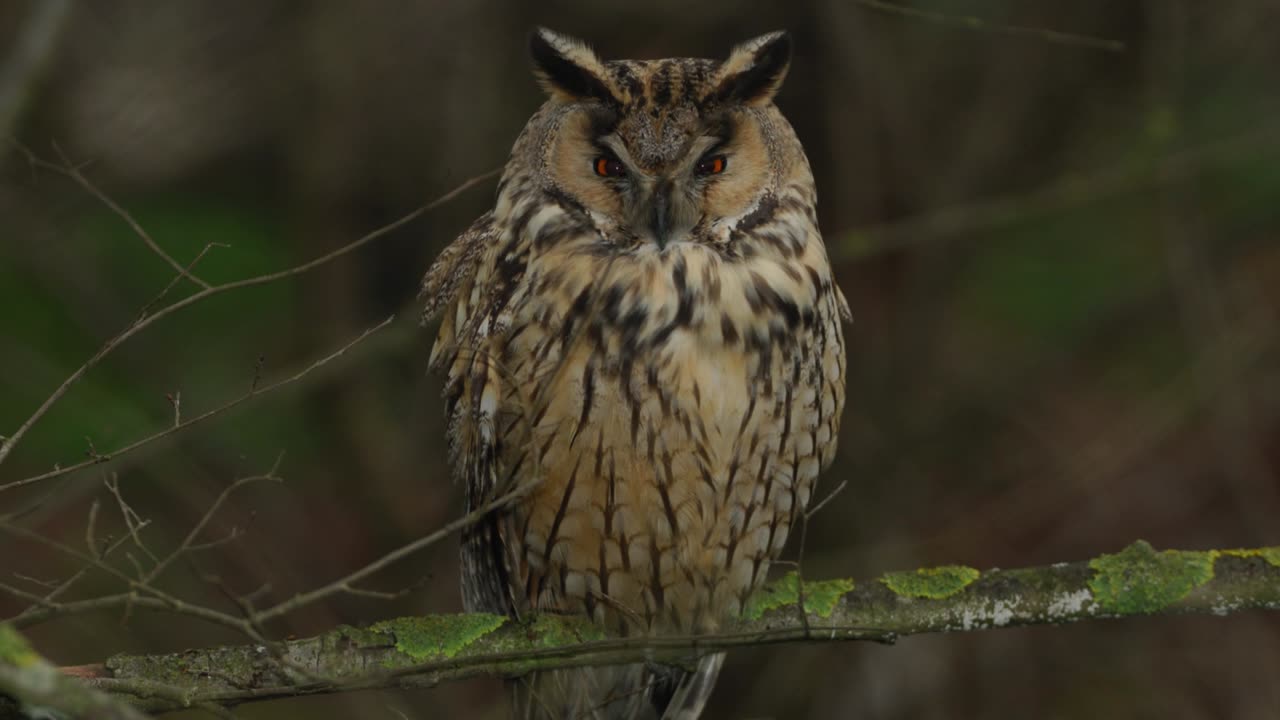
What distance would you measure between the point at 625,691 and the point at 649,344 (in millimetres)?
894

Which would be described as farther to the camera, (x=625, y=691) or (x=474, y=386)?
(x=625, y=691)

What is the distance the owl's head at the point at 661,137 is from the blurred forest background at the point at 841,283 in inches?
64.9

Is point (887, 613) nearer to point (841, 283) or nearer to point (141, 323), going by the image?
point (141, 323)

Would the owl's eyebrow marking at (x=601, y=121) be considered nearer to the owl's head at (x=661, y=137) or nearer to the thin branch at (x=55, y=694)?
the owl's head at (x=661, y=137)

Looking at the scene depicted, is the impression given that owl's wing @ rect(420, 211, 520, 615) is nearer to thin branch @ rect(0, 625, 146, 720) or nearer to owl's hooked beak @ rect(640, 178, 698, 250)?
owl's hooked beak @ rect(640, 178, 698, 250)

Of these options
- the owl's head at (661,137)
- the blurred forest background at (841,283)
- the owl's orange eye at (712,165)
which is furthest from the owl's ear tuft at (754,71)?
the blurred forest background at (841,283)

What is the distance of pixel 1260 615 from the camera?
561cm

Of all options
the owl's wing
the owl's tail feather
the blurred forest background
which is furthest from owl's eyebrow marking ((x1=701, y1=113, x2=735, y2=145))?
the blurred forest background

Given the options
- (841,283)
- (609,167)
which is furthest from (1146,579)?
(841,283)

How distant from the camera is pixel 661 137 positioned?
247cm

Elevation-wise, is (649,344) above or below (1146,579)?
above

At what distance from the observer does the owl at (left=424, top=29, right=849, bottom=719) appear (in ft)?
8.11

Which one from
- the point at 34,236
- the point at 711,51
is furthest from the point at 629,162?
the point at 34,236

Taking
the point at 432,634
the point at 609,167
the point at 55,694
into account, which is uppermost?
the point at 609,167
